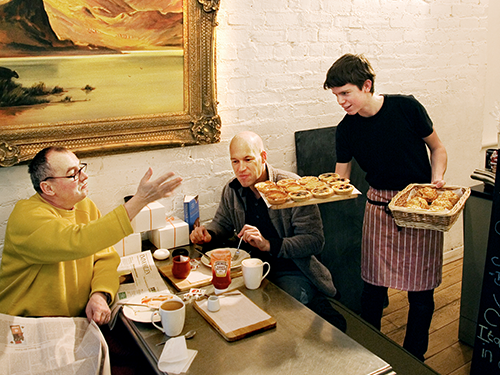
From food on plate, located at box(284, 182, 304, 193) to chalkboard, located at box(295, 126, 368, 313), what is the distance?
823mm

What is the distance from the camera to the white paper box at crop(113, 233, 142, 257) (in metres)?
2.55

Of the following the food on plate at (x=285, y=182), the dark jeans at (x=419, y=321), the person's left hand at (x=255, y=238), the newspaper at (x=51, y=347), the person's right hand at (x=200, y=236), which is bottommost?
the dark jeans at (x=419, y=321)

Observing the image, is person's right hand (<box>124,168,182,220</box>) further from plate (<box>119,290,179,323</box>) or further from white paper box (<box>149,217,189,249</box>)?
white paper box (<box>149,217,189,249</box>)

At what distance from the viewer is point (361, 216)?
342 centimetres

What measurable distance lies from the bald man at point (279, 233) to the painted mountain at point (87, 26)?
0.72 meters

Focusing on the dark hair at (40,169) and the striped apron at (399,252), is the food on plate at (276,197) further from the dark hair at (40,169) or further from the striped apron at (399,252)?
the dark hair at (40,169)

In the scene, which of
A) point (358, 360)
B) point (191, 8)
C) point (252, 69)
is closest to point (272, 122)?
point (252, 69)

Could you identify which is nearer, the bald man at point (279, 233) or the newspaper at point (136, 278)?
the newspaper at point (136, 278)

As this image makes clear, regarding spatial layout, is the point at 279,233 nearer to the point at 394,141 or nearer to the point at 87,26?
the point at 394,141

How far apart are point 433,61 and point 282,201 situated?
7.74ft

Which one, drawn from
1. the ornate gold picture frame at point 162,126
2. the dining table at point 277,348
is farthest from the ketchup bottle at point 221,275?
the ornate gold picture frame at point 162,126

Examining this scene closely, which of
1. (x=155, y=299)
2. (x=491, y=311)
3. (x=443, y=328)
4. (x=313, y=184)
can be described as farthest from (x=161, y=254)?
(x=443, y=328)

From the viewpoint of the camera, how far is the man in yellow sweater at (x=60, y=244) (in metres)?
1.94

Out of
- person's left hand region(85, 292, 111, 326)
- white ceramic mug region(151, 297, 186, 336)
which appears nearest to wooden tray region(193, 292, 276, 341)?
white ceramic mug region(151, 297, 186, 336)
